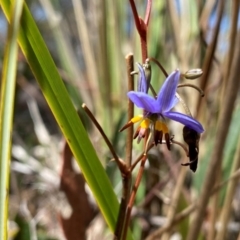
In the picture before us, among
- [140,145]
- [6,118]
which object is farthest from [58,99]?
[140,145]

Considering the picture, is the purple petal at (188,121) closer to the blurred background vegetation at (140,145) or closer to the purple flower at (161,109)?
the purple flower at (161,109)

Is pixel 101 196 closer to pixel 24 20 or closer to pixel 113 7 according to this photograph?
pixel 24 20

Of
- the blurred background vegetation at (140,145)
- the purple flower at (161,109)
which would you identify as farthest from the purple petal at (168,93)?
the blurred background vegetation at (140,145)

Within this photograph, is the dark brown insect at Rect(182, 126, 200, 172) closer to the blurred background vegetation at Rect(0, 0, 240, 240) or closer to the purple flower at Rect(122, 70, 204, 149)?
the purple flower at Rect(122, 70, 204, 149)

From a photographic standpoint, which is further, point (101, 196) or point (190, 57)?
point (190, 57)

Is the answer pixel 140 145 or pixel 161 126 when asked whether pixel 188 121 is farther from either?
pixel 140 145

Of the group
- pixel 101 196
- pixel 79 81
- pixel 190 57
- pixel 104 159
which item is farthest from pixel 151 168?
pixel 101 196
